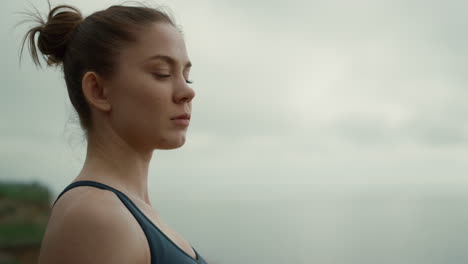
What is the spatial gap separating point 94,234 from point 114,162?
1.25 ft

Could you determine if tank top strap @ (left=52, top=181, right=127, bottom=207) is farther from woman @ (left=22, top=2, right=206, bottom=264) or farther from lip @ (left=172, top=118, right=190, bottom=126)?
lip @ (left=172, top=118, right=190, bottom=126)

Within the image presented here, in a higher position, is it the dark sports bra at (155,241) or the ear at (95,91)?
the ear at (95,91)

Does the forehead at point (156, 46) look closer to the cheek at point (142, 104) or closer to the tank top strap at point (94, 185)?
the cheek at point (142, 104)

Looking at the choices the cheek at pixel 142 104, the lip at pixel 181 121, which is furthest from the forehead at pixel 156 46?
the lip at pixel 181 121

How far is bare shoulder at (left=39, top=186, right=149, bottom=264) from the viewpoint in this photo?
1572 mm

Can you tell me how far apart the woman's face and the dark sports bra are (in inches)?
8.7

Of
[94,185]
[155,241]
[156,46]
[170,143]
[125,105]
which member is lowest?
[155,241]

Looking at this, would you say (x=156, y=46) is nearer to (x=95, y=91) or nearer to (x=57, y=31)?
(x=95, y=91)

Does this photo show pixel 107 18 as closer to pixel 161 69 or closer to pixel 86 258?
pixel 161 69

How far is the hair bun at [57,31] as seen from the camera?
6.82 ft

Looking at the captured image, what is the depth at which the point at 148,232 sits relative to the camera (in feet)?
5.59

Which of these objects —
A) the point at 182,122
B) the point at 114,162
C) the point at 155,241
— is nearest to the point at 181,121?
the point at 182,122

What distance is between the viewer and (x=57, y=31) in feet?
6.82

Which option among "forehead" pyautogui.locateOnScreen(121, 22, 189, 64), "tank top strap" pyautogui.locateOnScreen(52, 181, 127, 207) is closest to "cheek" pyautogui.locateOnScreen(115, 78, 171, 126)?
"forehead" pyautogui.locateOnScreen(121, 22, 189, 64)
